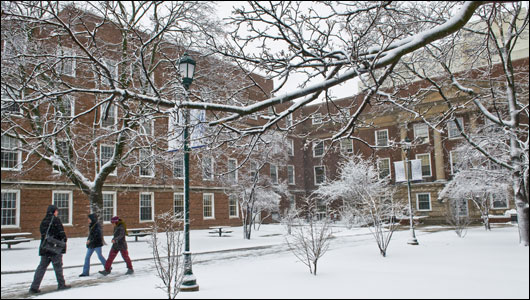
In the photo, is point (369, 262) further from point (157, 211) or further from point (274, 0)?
point (157, 211)

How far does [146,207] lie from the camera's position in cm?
2955

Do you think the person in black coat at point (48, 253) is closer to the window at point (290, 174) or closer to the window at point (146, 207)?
the window at point (146, 207)

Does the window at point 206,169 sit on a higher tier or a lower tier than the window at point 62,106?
lower

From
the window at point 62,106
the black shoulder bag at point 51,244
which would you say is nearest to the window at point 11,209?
the window at point 62,106

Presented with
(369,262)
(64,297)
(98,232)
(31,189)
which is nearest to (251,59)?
(64,297)

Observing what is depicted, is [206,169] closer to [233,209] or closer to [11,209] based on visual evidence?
[11,209]

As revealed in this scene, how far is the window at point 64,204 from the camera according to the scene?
974 inches

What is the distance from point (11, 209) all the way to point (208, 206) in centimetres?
1577

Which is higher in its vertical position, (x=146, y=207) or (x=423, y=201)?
(x=146, y=207)

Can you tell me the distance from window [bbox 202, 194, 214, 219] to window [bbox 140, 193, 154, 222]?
5756 mm

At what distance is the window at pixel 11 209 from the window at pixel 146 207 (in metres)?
8.26

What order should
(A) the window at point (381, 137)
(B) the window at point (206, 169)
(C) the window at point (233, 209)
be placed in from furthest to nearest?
1. (A) the window at point (381, 137)
2. (C) the window at point (233, 209)
3. (B) the window at point (206, 169)

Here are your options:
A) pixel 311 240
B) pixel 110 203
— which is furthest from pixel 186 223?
pixel 110 203

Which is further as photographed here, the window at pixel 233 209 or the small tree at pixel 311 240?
the window at pixel 233 209
